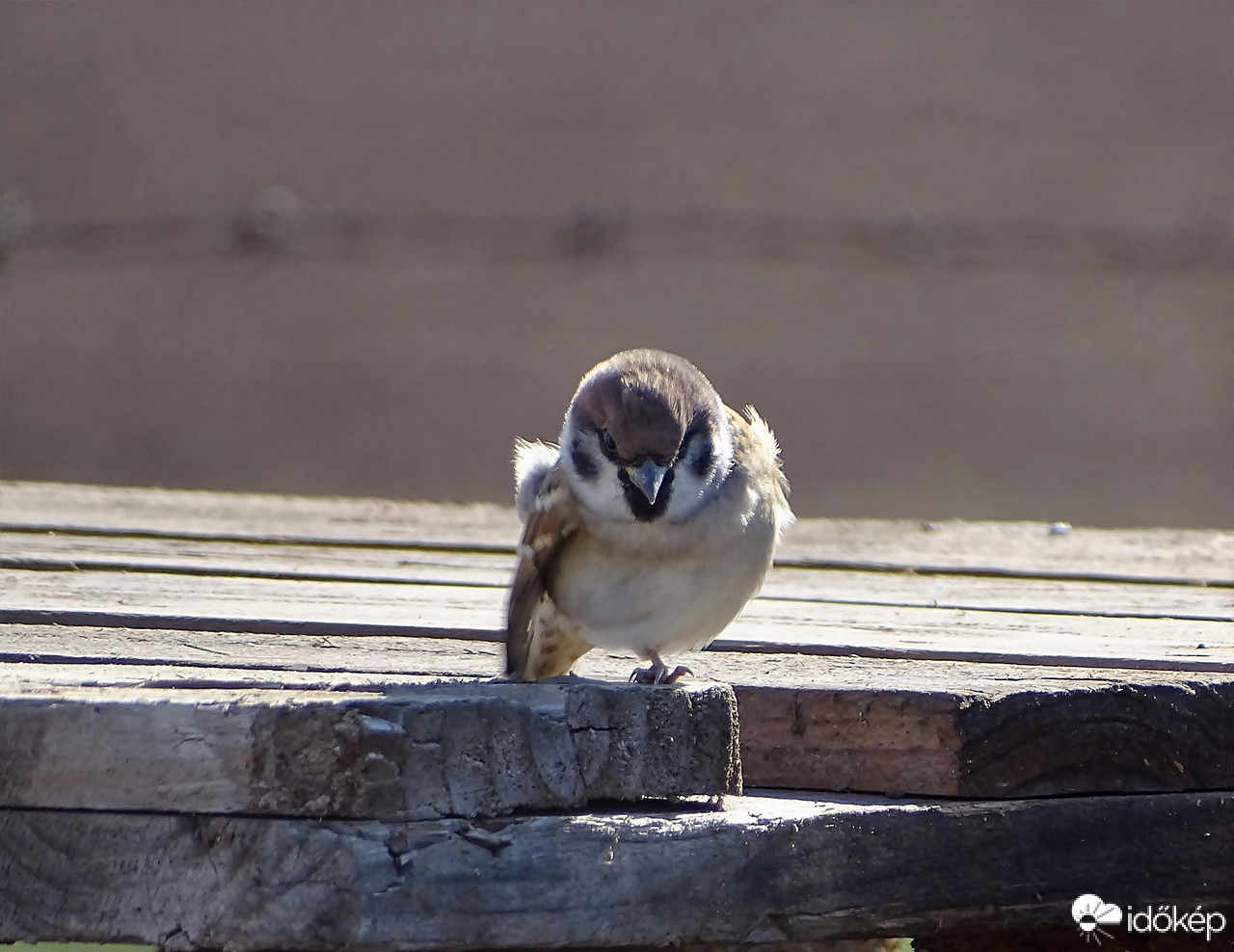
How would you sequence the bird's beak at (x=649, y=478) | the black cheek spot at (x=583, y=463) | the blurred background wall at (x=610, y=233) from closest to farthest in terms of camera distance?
the bird's beak at (x=649, y=478) < the black cheek spot at (x=583, y=463) < the blurred background wall at (x=610, y=233)

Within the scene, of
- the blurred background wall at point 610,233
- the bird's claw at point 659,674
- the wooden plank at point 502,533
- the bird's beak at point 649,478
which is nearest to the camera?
the bird's claw at point 659,674

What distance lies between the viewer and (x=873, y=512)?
8531 mm

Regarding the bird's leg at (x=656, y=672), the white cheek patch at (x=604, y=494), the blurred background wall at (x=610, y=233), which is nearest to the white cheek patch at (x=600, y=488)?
the white cheek patch at (x=604, y=494)

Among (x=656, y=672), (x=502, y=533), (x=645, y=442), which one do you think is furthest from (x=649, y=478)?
(x=502, y=533)

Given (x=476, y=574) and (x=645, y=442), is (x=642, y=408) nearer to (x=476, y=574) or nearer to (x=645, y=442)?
(x=645, y=442)

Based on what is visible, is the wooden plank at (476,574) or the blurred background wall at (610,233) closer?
the wooden plank at (476,574)

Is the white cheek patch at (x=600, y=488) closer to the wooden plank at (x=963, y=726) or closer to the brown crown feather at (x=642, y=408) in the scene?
the brown crown feather at (x=642, y=408)

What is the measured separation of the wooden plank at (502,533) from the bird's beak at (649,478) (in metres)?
1.02

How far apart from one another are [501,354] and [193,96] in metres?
2.21

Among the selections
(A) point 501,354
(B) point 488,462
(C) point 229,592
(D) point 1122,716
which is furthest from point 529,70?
(D) point 1122,716

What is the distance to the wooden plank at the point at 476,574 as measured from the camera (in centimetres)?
330

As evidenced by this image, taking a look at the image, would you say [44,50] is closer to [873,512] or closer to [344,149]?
[344,149]

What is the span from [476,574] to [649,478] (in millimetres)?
833

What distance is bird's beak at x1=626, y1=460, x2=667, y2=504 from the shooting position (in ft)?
9.42
